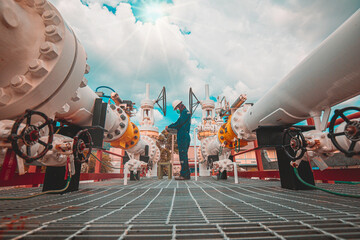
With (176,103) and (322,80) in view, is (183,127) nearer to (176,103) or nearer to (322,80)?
(176,103)

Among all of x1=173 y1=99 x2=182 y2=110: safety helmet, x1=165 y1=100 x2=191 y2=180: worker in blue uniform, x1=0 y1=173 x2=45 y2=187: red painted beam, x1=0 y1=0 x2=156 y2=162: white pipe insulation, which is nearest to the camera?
x1=0 y1=0 x2=156 y2=162: white pipe insulation

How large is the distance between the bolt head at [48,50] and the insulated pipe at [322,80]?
2199mm

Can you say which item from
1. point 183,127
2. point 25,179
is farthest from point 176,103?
point 25,179

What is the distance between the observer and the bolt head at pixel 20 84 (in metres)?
1.20

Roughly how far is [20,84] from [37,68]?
16 centimetres

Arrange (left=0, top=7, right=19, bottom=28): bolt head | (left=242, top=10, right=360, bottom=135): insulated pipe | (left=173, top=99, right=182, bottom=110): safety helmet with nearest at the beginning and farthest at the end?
(left=0, top=7, right=19, bottom=28): bolt head < (left=242, top=10, right=360, bottom=135): insulated pipe < (left=173, top=99, right=182, bottom=110): safety helmet

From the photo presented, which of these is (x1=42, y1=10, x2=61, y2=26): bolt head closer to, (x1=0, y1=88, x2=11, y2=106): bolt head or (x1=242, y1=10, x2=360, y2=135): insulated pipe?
(x1=0, y1=88, x2=11, y2=106): bolt head

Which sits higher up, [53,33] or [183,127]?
[183,127]

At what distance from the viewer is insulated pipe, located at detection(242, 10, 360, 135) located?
4.38 ft

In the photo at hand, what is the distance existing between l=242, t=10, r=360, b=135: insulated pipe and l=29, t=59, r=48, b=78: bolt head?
7.46ft

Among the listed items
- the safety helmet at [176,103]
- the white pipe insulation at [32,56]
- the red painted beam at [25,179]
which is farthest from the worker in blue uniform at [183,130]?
the white pipe insulation at [32,56]

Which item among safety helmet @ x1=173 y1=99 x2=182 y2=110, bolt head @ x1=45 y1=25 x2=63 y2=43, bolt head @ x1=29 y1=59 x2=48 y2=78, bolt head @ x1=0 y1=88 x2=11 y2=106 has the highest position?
safety helmet @ x1=173 y1=99 x2=182 y2=110

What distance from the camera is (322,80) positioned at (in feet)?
5.32

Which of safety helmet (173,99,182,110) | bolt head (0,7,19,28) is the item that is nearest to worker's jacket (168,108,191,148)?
safety helmet (173,99,182,110)
